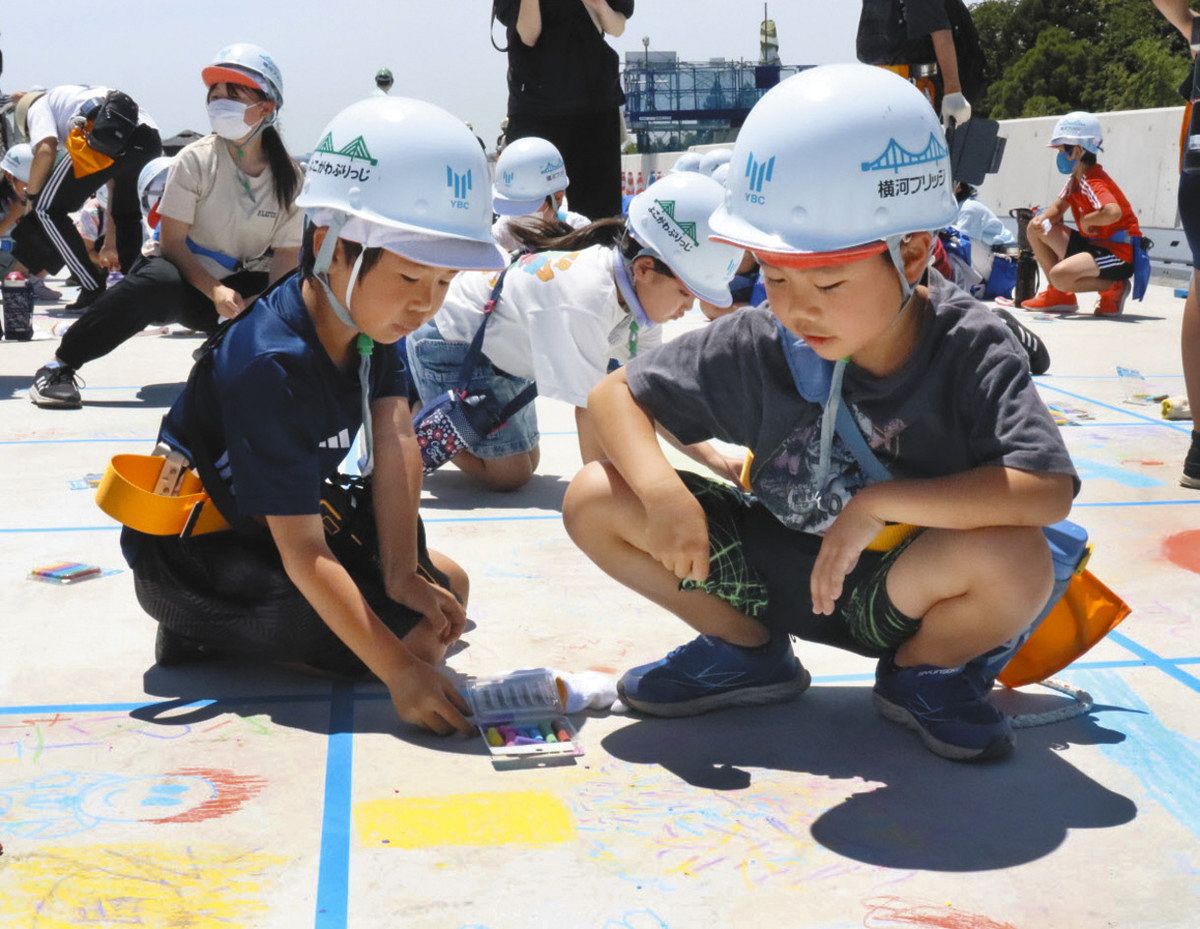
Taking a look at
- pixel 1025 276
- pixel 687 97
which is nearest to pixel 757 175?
pixel 1025 276

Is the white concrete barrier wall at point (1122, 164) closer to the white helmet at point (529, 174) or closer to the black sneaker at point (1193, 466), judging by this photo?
the white helmet at point (529, 174)

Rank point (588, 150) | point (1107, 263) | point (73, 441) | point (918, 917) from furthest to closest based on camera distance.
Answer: point (1107, 263) < point (588, 150) < point (73, 441) < point (918, 917)

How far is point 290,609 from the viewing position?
237 centimetres

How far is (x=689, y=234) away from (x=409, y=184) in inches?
47.8

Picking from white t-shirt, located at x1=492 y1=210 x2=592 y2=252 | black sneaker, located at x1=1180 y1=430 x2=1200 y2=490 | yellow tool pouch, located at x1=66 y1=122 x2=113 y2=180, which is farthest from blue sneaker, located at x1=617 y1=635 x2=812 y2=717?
yellow tool pouch, located at x1=66 y1=122 x2=113 y2=180

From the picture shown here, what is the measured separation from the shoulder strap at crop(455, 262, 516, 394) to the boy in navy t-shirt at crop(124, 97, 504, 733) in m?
1.32

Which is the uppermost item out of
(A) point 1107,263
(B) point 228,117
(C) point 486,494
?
(B) point 228,117

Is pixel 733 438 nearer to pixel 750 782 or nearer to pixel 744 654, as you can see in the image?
pixel 744 654

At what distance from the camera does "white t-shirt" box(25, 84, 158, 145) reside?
6.70m

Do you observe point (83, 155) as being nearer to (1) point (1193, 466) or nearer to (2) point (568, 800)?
(1) point (1193, 466)

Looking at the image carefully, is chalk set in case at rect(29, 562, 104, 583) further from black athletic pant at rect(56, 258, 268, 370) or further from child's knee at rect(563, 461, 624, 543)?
black athletic pant at rect(56, 258, 268, 370)

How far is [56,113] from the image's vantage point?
6.76 metres

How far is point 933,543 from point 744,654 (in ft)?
1.36

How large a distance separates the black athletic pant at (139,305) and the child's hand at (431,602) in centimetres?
325
